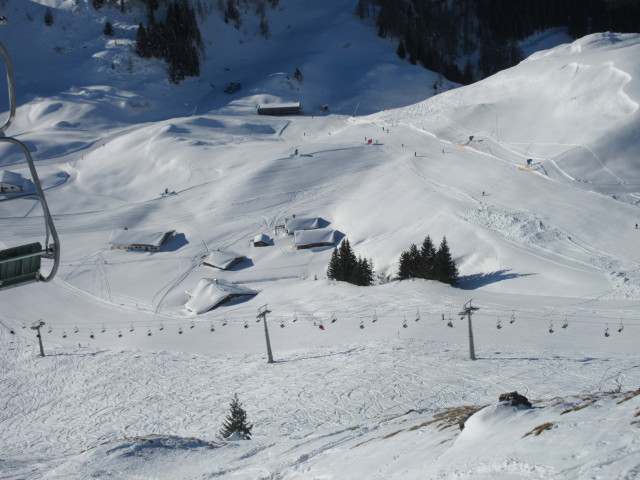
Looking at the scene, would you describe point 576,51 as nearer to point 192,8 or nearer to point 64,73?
point 192,8

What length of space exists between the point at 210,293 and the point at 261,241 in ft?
31.7

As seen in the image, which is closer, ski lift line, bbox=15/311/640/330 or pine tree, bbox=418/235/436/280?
ski lift line, bbox=15/311/640/330

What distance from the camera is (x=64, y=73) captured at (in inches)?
3573

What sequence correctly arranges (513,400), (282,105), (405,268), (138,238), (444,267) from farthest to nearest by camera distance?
1. (282,105)
2. (138,238)
3. (405,268)
4. (444,267)
5. (513,400)

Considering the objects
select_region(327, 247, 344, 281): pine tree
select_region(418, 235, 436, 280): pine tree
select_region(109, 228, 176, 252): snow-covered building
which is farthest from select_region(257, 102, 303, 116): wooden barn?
select_region(418, 235, 436, 280): pine tree

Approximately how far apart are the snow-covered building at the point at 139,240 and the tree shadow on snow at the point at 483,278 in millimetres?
25370

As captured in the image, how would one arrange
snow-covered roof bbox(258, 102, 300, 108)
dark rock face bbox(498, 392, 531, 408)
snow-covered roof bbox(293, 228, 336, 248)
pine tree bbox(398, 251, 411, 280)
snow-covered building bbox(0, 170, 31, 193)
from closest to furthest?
dark rock face bbox(498, 392, 531, 408) < pine tree bbox(398, 251, 411, 280) < snow-covered roof bbox(293, 228, 336, 248) < snow-covered building bbox(0, 170, 31, 193) < snow-covered roof bbox(258, 102, 300, 108)

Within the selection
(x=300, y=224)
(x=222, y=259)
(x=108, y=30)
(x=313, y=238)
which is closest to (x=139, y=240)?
(x=222, y=259)

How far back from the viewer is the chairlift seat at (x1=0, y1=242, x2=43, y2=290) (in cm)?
590

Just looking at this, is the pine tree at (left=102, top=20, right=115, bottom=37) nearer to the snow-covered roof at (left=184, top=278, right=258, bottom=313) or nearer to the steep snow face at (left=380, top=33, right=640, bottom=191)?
the steep snow face at (left=380, top=33, right=640, bottom=191)

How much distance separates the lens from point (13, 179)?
58062 millimetres

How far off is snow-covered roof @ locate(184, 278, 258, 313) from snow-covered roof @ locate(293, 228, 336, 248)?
730 cm

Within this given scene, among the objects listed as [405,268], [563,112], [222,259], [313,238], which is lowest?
[222,259]

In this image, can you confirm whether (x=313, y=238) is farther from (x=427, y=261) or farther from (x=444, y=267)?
(x=444, y=267)
